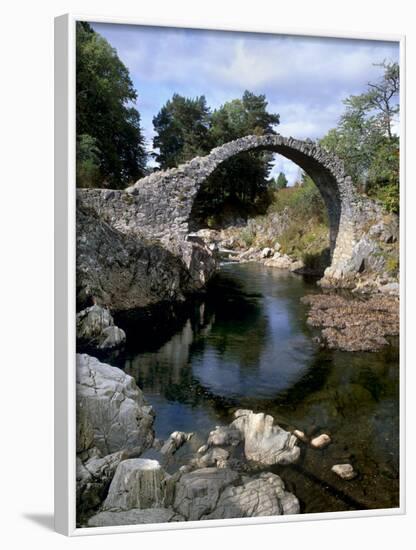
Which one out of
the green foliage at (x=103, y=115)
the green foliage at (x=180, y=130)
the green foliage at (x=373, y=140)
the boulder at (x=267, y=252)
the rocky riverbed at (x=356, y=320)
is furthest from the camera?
the boulder at (x=267, y=252)

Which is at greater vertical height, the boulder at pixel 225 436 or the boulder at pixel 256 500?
the boulder at pixel 225 436

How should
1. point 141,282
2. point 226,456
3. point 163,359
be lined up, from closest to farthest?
point 226,456 → point 163,359 → point 141,282

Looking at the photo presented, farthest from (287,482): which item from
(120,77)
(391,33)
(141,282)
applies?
(391,33)

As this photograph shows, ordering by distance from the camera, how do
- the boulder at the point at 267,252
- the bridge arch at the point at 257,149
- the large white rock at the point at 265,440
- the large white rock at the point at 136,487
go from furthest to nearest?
1. the boulder at the point at 267,252
2. the bridge arch at the point at 257,149
3. the large white rock at the point at 265,440
4. the large white rock at the point at 136,487

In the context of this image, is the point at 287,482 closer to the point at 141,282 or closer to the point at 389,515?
the point at 389,515

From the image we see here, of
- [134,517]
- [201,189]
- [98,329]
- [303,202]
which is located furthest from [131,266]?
[303,202]

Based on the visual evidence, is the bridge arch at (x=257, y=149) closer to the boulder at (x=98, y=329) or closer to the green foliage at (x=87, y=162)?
the green foliage at (x=87, y=162)

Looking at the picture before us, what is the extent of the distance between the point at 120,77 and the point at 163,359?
7.88 ft

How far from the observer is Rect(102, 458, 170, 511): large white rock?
493cm

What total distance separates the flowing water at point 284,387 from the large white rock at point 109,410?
0.36 ft

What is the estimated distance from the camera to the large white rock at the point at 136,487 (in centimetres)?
Answer: 493

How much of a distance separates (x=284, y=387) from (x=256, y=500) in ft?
3.66

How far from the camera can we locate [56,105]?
16.4 feet

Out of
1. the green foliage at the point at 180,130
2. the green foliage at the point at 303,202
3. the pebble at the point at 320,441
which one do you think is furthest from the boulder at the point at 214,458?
the green foliage at the point at 303,202
